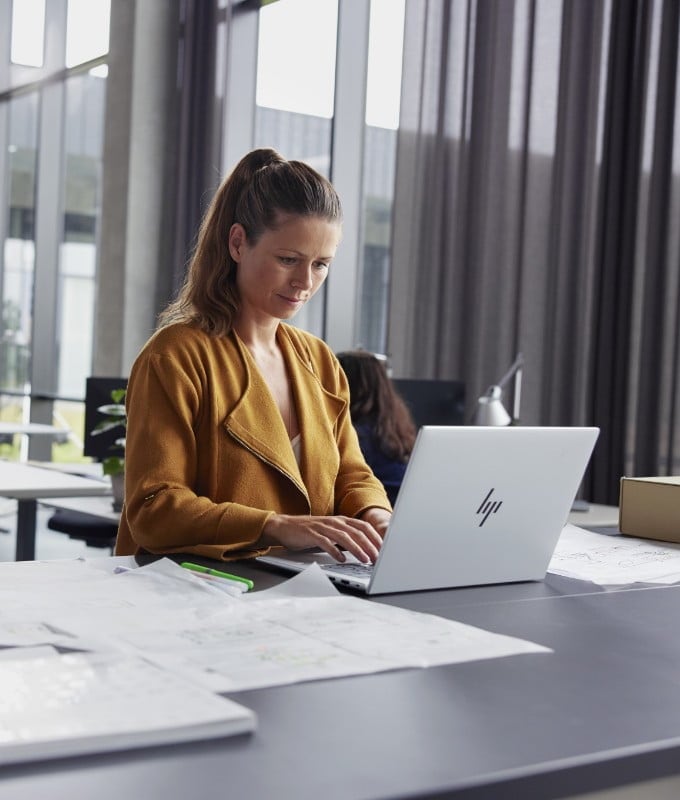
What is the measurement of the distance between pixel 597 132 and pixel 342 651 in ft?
10.4

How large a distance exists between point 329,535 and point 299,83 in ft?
14.2

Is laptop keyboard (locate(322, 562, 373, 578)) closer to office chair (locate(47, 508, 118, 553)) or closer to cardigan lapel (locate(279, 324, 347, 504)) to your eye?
cardigan lapel (locate(279, 324, 347, 504))

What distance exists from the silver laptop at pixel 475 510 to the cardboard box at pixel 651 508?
A: 52 centimetres

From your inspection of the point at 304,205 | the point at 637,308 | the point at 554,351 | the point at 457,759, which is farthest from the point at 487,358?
the point at 457,759

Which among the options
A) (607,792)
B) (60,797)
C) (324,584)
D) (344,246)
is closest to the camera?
(60,797)

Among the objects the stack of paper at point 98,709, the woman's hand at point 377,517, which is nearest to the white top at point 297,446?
the woman's hand at point 377,517

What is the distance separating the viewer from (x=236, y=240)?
192cm

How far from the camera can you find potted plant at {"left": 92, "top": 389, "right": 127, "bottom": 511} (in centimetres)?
337

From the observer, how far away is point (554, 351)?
407cm

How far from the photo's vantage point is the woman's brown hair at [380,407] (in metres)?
3.58

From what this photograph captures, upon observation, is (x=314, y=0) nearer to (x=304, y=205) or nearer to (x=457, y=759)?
(x=304, y=205)

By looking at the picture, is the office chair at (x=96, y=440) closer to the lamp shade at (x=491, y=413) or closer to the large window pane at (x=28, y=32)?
the lamp shade at (x=491, y=413)

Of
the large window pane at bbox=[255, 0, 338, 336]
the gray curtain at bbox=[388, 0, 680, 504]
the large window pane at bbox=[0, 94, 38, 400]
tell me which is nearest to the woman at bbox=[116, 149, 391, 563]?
the gray curtain at bbox=[388, 0, 680, 504]

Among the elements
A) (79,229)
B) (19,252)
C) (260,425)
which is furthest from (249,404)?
(19,252)
